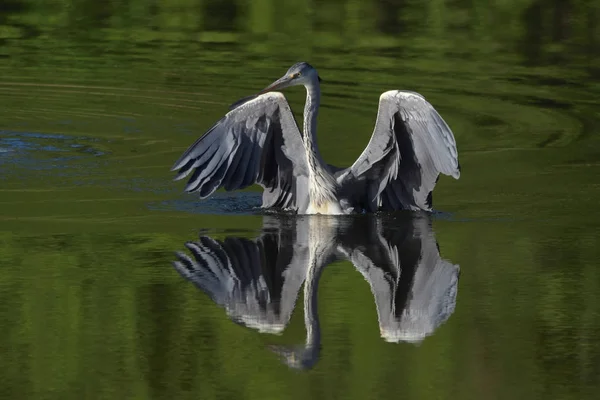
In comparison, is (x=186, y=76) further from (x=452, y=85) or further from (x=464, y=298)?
(x=464, y=298)

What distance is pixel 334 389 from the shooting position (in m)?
6.93

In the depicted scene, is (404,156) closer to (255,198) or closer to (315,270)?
(255,198)

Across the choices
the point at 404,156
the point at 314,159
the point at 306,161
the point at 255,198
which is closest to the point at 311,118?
the point at 314,159

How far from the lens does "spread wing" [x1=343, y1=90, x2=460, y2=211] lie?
10.7 metres

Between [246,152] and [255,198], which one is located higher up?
[246,152]

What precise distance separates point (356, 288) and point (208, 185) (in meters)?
2.70

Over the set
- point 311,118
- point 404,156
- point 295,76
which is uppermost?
point 295,76

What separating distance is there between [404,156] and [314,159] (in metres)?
0.69

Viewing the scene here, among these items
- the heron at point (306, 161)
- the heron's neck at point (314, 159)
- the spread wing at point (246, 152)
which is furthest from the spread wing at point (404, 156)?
the spread wing at point (246, 152)

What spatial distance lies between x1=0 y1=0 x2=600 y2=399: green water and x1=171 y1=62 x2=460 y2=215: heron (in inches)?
11.0

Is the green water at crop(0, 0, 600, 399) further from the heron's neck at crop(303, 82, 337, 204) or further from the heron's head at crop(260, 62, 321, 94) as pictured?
the heron's head at crop(260, 62, 321, 94)

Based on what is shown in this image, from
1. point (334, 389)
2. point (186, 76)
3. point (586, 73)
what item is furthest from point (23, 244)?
point (586, 73)

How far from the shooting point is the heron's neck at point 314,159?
1098 centimetres

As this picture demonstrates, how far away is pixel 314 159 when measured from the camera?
11000 mm
